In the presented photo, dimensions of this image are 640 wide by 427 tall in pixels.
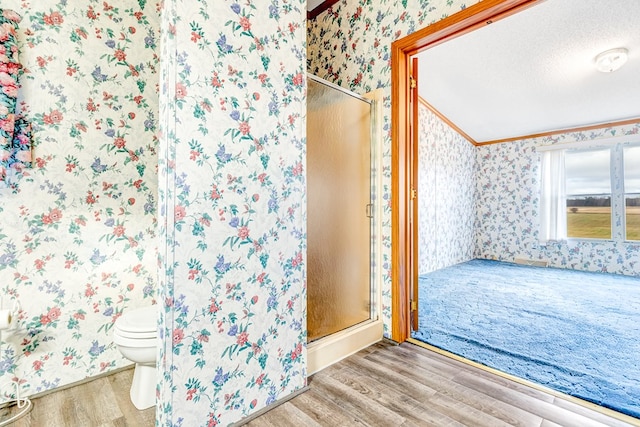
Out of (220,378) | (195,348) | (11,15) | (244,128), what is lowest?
(220,378)

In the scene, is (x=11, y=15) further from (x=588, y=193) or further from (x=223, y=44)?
(x=588, y=193)

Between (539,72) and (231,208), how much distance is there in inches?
155

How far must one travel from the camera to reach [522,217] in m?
5.58

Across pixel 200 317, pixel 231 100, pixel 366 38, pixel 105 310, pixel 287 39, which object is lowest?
pixel 105 310

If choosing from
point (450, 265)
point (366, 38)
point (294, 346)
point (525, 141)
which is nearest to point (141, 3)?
point (366, 38)

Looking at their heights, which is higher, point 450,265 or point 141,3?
point 141,3

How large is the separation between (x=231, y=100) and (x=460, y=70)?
10.7ft

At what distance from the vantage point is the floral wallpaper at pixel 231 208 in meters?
1.25

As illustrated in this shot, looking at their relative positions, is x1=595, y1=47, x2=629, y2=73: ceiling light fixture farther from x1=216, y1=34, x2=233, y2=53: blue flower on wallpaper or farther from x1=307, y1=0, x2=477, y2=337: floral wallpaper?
x1=216, y1=34, x2=233, y2=53: blue flower on wallpaper

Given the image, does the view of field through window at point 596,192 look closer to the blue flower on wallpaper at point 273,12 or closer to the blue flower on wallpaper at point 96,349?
the blue flower on wallpaper at point 273,12

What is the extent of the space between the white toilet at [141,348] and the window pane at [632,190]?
6330mm

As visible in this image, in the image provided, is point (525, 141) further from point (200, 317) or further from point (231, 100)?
point (200, 317)

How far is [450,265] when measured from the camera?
5.24m

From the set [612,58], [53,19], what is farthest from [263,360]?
[612,58]
